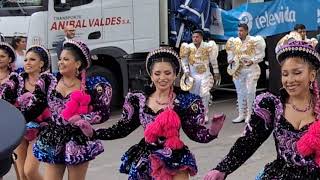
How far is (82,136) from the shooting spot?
16.1ft

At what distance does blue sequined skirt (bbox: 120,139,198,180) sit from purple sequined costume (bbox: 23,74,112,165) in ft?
1.74

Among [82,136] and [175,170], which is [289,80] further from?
[82,136]

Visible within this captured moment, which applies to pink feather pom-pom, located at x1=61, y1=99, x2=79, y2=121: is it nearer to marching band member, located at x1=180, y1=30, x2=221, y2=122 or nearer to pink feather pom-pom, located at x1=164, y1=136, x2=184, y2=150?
pink feather pom-pom, located at x1=164, y1=136, x2=184, y2=150

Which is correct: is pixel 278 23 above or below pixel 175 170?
above

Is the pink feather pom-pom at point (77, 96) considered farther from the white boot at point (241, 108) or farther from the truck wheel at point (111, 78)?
the white boot at point (241, 108)

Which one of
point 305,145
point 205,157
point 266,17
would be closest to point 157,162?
point 305,145

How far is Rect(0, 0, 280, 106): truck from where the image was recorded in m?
9.95

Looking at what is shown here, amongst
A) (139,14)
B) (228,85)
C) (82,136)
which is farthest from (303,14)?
(82,136)

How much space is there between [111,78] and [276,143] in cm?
708

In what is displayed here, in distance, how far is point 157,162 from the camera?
4418 millimetres

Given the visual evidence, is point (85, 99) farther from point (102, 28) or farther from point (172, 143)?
point (102, 28)

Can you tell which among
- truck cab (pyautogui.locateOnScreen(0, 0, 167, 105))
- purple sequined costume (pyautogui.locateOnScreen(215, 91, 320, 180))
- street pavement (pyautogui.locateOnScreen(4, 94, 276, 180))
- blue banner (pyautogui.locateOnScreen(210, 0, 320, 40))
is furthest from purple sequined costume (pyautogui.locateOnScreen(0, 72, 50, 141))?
blue banner (pyautogui.locateOnScreen(210, 0, 320, 40))

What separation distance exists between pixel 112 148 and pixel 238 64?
8.76 feet

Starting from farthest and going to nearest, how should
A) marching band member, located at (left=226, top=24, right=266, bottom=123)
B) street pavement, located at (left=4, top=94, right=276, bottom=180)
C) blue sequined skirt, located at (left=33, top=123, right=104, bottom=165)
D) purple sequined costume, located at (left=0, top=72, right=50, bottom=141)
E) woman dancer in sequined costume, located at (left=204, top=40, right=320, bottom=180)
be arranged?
marching band member, located at (left=226, top=24, right=266, bottom=123)
street pavement, located at (left=4, top=94, right=276, bottom=180)
purple sequined costume, located at (left=0, top=72, right=50, bottom=141)
blue sequined skirt, located at (left=33, top=123, right=104, bottom=165)
woman dancer in sequined costume, located at (left=204, top=40, right=320, bottom=180)
